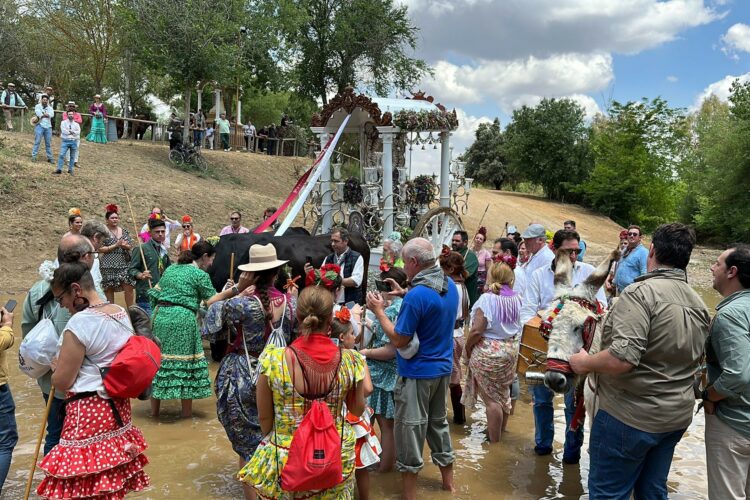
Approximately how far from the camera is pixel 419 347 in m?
4.14

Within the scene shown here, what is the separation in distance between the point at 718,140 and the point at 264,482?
1147 inches

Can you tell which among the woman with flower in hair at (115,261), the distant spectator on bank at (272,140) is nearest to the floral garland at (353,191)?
the woman with flower in hair at (115,261)

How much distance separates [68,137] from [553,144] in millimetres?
23683

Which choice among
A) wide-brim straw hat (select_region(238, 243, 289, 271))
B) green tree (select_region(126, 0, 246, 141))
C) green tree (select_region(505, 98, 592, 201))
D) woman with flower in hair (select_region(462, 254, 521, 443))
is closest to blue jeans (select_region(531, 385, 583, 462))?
woman with flower in hair (select_region(462, 254, 521, 443))

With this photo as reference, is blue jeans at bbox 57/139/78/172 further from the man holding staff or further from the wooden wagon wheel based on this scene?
the man holding staff

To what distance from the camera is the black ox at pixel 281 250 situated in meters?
7.85

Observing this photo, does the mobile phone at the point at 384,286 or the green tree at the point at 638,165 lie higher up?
the green tree at the point at 638,165

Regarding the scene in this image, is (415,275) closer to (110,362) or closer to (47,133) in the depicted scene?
(110,362)

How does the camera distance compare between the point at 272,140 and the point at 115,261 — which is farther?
the point at 272,140

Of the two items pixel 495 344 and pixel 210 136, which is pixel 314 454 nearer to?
pixel 495 344

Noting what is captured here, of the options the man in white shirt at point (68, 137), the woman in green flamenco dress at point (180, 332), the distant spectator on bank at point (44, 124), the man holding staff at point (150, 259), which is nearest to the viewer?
the woman in green flamenco dress at point (180, 332)

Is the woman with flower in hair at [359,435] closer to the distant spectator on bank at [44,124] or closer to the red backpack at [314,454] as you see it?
the red backpack at [314,454]

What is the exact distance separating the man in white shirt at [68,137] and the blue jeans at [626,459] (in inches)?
622

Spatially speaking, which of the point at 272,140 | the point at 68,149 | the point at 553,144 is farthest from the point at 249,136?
the point at 553,144
